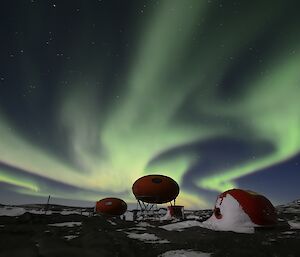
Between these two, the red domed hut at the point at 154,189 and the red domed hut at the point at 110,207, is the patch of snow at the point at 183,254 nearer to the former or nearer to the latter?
the red domed hut at the point at 154,189

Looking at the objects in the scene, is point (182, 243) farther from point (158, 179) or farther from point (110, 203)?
point (110, 203)

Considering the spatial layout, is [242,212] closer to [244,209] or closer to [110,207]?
[244,209]

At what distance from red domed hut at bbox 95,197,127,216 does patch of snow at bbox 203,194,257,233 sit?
2652 cm

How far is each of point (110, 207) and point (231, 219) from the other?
28780 millimetres

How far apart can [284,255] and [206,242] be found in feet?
9.85

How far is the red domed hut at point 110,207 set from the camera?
42750mm

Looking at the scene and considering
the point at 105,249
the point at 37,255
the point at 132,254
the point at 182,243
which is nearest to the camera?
the point at 37,255

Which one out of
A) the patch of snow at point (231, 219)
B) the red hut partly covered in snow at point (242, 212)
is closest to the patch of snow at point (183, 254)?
the patch of snow at point (231, 219)

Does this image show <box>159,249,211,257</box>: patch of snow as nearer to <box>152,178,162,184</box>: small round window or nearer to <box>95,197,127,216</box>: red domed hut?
<box>152,178,162,184</box>: small round window

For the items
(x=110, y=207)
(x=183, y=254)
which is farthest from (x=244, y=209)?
(x=110, y=207)

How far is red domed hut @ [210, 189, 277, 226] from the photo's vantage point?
1702cm

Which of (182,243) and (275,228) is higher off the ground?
(275,228)

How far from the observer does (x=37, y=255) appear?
24.2 ft

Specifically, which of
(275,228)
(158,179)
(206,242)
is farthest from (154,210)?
(206,242)
